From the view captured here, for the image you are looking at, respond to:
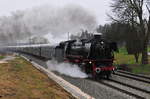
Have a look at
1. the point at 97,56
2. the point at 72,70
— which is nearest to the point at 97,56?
the point at 97,56

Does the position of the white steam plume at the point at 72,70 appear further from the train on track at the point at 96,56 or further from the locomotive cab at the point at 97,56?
the locomotive cab at the point at 97,56

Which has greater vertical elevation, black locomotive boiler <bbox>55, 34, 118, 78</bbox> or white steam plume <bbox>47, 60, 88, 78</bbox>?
black locomotive boiler <bbox>55, 34, 118, 78</bbox>

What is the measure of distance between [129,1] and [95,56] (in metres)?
13.9

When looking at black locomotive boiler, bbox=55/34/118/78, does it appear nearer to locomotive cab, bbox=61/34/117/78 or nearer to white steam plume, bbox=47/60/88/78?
locomotive cab, bbox=61/34/117/78

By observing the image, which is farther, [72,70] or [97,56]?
[72,70]

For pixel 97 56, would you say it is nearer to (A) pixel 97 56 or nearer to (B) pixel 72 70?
(A) pixel 97 56

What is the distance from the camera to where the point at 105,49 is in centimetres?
1883

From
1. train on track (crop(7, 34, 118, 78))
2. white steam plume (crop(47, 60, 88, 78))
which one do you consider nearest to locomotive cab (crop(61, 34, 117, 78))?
train on track (crop(7, 34, 118, 78))

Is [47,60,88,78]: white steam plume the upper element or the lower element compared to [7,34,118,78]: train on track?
lower

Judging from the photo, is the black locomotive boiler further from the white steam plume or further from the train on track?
the white steam plume

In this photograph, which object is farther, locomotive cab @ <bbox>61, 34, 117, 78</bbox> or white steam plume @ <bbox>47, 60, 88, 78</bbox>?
white steam plume @ <bbox>47, 60, 88, 78</bbox>

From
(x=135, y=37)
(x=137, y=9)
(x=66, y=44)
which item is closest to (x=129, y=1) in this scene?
(x=137, y=9)

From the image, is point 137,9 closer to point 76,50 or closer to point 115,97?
point 76,50

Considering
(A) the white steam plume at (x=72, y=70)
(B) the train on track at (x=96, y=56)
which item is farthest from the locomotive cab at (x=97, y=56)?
(A) the white steam plume at (x=72, y=70)
